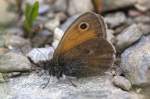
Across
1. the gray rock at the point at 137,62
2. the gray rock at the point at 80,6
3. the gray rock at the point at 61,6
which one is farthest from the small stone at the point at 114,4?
the gray rock at the point at 137,62

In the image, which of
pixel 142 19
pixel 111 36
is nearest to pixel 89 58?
pixel 111 36

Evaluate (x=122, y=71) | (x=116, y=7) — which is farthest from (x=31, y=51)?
(x=116, y=7)

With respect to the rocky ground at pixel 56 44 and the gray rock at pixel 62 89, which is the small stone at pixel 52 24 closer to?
the rocky ground at pixel 56 44

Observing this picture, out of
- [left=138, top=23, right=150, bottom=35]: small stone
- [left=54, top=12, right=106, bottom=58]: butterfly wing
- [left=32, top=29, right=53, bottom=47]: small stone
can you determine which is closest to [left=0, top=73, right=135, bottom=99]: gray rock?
[left=54, top=12, right=106, bottom=58]: butterfly wing

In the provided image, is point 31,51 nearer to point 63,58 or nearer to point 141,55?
point 63,58

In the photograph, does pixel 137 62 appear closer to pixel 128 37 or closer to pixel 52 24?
pixel 128 37
